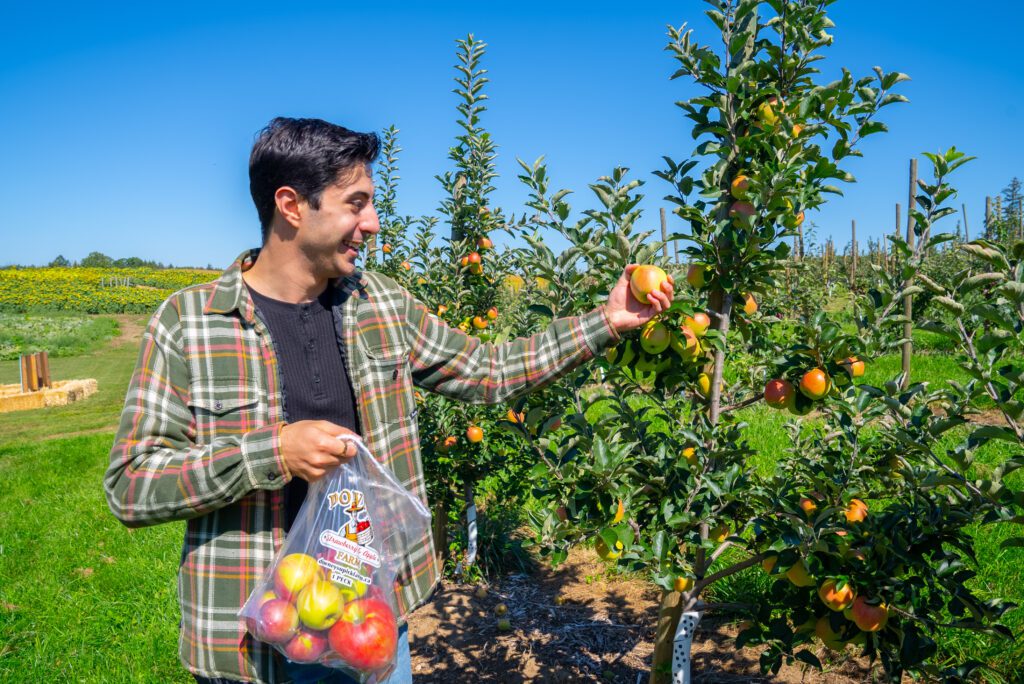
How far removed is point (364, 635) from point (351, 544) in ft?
0.62

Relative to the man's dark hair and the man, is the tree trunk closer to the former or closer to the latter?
the man

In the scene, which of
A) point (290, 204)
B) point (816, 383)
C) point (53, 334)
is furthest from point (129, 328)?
point (816, 383)

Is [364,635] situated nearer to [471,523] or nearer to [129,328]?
[471,523]

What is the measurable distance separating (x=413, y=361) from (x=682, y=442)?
82 cm

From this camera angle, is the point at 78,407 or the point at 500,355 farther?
the point at 78,407

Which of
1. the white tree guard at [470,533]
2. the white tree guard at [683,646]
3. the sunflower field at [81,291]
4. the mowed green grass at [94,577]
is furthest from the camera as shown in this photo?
the sunflower field at [81,291]

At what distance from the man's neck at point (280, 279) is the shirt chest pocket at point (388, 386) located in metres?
0.22

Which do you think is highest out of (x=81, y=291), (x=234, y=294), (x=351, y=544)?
(x=81, y=291)

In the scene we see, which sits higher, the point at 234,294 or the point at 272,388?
the point at 234,294

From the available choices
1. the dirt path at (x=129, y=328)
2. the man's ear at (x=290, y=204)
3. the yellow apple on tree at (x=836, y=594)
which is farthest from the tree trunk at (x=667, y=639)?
the dirt path at (x=129, y=328)

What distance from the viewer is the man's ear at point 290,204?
5.16 feet

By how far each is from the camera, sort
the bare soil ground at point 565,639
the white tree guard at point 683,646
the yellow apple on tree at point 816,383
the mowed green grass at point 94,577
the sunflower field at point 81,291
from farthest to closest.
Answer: the sunflower field at point 81,291 < the mowed green grass at point 94,577 < the bare soil ground at point 565,639 < the white tree guard at point 683,646 < the yellow apple on tree at point 816,383

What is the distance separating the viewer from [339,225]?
5.22 ft

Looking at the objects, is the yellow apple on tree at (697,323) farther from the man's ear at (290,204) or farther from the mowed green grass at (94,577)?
the man's ear at (290,204)
